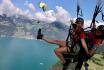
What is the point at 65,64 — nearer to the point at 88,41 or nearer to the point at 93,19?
the point at 88,41

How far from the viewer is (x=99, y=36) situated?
31.4ft

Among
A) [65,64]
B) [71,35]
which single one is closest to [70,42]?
[71,35]

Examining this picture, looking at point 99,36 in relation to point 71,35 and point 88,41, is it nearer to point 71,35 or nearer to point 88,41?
point 88,41

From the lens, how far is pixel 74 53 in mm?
9602

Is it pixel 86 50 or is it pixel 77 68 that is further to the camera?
pixel 77 68

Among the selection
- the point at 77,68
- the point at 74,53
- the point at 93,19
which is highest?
the point at 93,19

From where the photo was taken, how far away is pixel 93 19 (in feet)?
33.3

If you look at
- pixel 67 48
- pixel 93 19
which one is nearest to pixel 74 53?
pixel 67 48

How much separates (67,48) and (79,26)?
1.04 meters

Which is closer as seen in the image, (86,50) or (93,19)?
(86,50)

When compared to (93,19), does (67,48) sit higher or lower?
lower

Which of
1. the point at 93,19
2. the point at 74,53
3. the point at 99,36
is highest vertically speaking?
the point at 93,19

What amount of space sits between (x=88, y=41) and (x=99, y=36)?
1.69 ft

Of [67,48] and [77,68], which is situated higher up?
[67,48]
